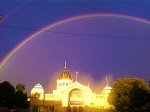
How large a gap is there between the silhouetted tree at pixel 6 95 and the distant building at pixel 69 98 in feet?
99.2

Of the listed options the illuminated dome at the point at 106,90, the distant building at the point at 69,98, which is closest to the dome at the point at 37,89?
the distant building at the point at 69,98

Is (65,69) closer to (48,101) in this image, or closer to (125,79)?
(48,101)

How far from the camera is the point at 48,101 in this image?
347 feet

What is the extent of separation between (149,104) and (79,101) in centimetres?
5456

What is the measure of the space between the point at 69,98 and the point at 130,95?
4902cm

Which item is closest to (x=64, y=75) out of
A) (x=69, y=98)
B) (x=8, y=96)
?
(x=69, y=98)

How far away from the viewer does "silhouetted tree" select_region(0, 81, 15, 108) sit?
68.5 metres

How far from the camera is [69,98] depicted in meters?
110

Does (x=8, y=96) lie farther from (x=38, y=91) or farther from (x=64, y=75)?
(x=64, y=75)

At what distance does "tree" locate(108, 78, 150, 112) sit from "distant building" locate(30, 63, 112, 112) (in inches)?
1100

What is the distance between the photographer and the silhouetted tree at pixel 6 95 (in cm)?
Answer: 6850

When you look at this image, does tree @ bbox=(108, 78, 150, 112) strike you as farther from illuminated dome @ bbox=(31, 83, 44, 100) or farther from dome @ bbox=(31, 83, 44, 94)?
dome @ bbox=(31, 83, 44, 94)

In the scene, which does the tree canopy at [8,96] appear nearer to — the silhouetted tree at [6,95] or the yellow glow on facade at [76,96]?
the silhouetted tree at [6,95]

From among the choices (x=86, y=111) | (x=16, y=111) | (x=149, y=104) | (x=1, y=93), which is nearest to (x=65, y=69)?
(x=86, y=111)
